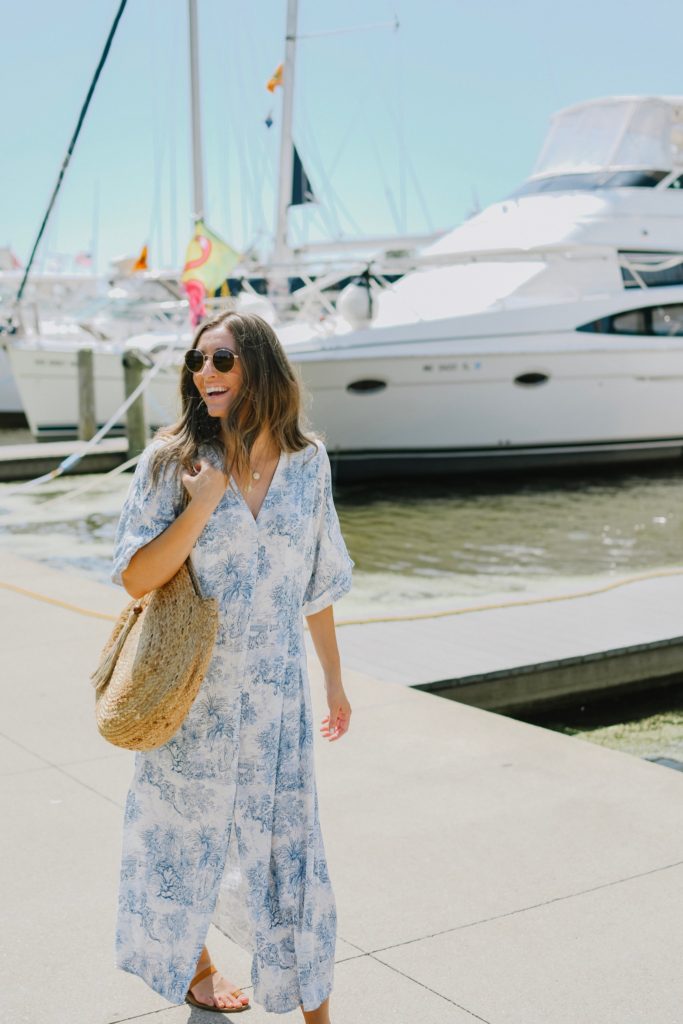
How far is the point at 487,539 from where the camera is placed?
13.0 meters

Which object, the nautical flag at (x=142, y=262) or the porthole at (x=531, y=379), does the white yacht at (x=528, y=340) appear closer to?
the porthole at (x=531, y=379)

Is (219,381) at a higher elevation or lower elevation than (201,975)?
higher

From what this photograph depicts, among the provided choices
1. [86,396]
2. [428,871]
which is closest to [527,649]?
[428,871]

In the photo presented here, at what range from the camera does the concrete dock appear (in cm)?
285

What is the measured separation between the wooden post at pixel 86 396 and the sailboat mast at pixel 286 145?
4160 millimetres

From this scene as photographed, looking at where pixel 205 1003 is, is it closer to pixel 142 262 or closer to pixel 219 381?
pixel 219 381

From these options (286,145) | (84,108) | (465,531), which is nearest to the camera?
(465,531)

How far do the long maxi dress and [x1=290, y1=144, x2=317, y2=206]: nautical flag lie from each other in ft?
65.8

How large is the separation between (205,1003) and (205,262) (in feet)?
51.0

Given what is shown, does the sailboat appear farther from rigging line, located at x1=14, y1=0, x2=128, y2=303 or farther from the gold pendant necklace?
the gold pendant necklace

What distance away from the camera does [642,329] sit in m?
18.5

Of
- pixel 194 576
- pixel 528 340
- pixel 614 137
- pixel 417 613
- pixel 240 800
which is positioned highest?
pixel 614 137

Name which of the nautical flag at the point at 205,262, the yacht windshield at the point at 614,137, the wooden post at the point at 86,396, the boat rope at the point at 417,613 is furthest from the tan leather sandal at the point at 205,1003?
the wooden post at the point at 86,396

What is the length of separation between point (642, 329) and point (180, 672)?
1711 centimetres
